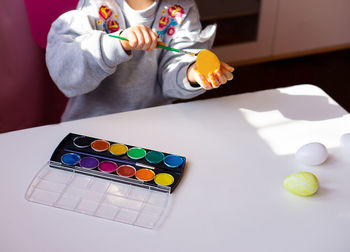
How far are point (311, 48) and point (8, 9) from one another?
5.38 feet

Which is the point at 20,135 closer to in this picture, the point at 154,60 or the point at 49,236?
the point at 49,236

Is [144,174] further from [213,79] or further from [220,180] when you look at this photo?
[213,79]

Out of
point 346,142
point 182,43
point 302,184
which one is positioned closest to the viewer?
point 302,184

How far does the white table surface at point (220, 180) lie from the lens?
0.56 m

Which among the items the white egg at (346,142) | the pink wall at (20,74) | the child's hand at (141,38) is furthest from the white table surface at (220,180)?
the pink wall at (20,74)

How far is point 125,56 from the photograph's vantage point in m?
0.77

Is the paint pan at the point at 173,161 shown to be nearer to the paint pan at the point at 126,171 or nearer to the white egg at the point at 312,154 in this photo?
the paint pan at the point at 126,171

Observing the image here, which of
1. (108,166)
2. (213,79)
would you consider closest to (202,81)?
(213,79)

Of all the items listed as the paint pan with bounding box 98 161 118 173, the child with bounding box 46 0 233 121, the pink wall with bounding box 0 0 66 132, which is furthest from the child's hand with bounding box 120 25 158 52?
the pink wall with bounding box 0 0 66 132

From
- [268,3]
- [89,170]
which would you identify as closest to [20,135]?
[89,170]

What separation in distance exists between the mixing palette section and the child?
0.17 m

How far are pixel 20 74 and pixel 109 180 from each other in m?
0.44

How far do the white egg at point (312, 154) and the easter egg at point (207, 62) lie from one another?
0.20 metres

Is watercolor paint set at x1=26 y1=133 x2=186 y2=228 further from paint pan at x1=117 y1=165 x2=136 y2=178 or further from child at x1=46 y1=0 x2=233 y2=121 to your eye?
child at x1=46 y1=0 x2=233 y2=121
